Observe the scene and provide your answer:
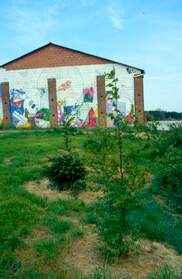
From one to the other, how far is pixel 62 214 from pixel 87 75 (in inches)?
861

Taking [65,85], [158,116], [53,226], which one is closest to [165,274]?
[53,226]

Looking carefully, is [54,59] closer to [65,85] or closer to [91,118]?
[65,85]

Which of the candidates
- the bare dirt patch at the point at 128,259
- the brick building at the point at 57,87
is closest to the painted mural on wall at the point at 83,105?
the brick building at the point at 57,87

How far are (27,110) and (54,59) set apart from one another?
4401 mm

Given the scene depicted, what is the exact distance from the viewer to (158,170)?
6719 mm

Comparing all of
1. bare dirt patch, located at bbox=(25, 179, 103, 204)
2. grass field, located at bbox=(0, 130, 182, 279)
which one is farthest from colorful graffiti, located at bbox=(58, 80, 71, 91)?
bare dirt patch, located at bbox=(25, 179, 103, 204)

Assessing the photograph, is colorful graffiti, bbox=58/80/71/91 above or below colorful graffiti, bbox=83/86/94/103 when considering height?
above

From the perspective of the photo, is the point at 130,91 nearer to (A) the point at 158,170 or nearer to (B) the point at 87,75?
(B) the point at 87,75

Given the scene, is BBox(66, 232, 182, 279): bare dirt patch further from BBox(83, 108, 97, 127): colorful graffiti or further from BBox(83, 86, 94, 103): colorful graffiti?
BBox(83, 86, 94, 103): colorful graffiti

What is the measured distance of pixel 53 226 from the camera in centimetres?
446

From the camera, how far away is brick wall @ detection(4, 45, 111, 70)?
25.9 metres

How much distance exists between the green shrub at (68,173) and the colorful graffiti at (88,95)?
20.2m

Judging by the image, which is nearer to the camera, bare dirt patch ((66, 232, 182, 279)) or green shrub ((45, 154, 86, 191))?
bare dirt patch ((66, 232, 182, 279))

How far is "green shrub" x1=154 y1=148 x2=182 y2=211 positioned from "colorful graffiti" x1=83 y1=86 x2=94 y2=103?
19142mm
